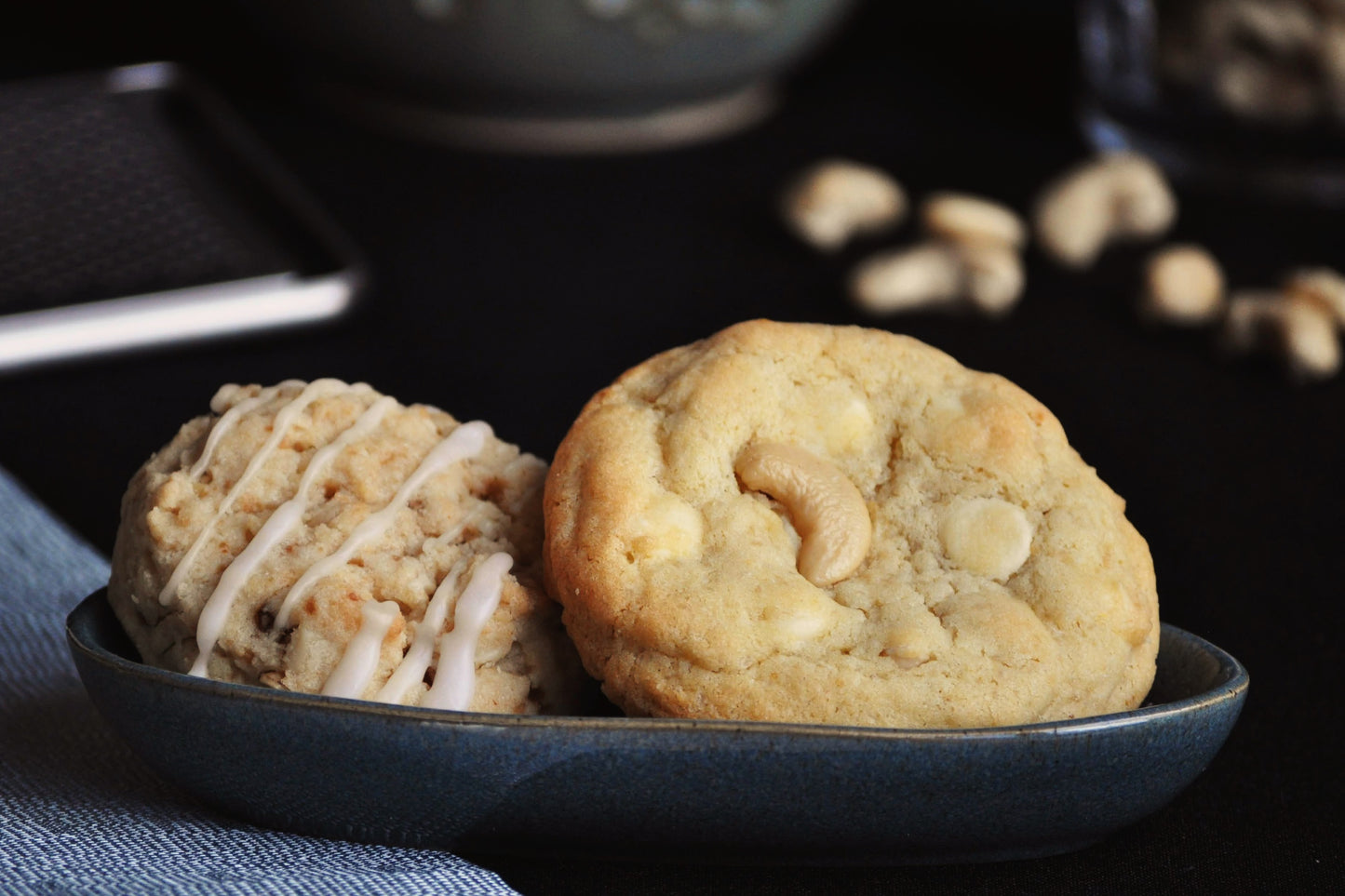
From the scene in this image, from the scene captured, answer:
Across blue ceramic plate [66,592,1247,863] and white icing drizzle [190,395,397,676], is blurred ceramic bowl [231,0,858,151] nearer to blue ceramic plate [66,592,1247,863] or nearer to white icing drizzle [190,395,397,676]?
white icing drizzle [190,395,397,676]

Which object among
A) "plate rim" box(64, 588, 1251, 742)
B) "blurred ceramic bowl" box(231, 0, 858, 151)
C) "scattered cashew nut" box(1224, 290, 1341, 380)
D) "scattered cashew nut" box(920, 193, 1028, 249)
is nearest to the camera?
"plate rim" box(64, 588, 1251, 742)

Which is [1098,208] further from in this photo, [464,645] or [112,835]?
[112,835]

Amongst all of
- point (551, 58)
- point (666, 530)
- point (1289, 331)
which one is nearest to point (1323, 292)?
point (1289, 331)

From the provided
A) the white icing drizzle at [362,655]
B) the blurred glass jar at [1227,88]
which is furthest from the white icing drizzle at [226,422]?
the blurred glass jar at [1227,88]

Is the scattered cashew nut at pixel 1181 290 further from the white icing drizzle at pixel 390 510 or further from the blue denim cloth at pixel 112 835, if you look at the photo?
the blue denim cloth at pixel 112 835

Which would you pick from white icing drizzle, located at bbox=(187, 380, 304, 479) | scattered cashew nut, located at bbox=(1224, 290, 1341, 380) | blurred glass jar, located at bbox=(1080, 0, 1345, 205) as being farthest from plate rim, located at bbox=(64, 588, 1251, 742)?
blurred glass jar, located at bbox=(1080, 0, 1345, 205)

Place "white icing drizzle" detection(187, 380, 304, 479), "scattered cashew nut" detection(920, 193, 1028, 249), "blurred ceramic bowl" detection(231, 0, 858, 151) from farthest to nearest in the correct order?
"blurred ceramic bowl" detection(231, 0, 858, 151), "scattered cashew nut" detection(920, 193, 1028, 249), "white icing drizzle" detection(187, 380, 304, 479)

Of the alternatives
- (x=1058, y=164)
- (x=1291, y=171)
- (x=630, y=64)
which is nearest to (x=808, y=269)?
(x=630, y=64)
